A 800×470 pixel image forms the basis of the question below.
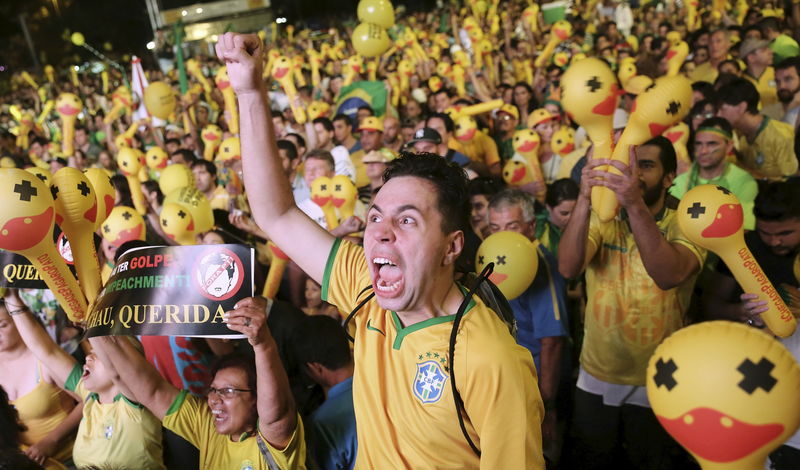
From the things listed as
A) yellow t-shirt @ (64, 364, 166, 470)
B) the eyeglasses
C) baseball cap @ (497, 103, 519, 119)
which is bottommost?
yellow t-shirt @ (64, 364, 166, 470)

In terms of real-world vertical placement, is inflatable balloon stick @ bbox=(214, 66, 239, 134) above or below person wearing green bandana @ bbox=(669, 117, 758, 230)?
above

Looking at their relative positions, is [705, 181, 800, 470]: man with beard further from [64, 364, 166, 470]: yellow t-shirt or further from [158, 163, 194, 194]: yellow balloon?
[158, 163, 194, 194]: yellow balloon

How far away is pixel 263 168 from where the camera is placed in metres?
1.58

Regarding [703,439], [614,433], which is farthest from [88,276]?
[614,433]

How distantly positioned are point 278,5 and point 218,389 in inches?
978

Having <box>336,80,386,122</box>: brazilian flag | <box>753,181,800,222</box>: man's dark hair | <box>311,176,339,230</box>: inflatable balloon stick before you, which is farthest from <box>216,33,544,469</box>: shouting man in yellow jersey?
<box>336,80,386,122</box>: brazilian flag

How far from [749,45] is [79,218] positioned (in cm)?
682

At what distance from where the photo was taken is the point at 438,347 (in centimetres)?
136

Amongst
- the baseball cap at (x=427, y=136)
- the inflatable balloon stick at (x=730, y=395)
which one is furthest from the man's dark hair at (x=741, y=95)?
the inflatable balloon stick at (x=730, y=395)

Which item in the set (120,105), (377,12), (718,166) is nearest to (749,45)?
(718,166)

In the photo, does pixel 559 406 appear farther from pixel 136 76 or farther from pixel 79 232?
pixel 136 76

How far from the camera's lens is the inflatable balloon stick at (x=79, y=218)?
76.1 inches

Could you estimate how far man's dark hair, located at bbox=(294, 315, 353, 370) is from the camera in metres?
2.65

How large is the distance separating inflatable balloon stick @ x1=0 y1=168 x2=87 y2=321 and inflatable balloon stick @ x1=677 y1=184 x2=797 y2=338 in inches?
82.7
